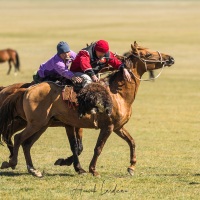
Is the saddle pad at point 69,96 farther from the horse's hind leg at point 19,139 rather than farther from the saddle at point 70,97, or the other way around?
the horse's hind leg at point 19,139

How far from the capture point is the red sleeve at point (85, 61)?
10.6m

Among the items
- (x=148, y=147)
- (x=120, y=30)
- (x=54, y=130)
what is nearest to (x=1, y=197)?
Result: (x=148, y=147)

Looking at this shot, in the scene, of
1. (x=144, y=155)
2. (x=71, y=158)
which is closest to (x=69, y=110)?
(x=71, y=158)

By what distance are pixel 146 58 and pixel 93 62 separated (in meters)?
0.81

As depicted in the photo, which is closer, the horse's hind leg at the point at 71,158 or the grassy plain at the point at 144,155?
the grassy plain at the point at 144,155

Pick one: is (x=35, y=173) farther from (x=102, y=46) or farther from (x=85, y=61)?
(x=102, y=46)

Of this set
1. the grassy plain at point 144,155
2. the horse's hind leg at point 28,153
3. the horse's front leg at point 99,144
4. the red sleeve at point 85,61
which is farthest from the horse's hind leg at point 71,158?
the red sleeve at point 85,61

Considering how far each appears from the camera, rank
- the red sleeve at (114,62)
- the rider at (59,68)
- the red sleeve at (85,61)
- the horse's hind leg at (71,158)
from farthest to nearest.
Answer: the horse's hind leg at (71,158), the red sleeve at (114,62), the rider at (59,68), the red sleeve at (85,61)

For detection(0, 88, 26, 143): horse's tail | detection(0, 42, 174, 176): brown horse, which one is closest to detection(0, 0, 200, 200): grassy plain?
detection(0, 42, 174, 176): brown horse

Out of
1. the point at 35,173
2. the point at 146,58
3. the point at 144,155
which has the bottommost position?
the point at 144,155

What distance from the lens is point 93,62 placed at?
436 inches

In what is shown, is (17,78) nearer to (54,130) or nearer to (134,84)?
(54,130)

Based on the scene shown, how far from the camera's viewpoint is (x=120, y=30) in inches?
2431

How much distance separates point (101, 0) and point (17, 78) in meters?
154
